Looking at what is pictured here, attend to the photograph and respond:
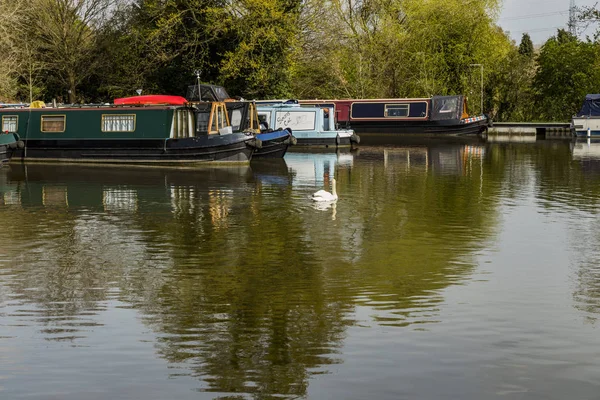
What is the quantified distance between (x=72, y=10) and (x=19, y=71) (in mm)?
4793

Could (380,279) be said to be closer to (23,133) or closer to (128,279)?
(128,279)

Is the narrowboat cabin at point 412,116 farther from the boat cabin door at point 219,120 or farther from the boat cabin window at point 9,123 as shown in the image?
the boat cabin window at point 9,123

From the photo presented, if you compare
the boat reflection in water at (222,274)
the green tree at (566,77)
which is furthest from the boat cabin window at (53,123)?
the green tree at (566,77)

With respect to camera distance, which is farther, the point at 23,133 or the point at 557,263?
the point at 23,133

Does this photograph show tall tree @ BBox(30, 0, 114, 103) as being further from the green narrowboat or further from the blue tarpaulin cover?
the blue tarpaulin cover

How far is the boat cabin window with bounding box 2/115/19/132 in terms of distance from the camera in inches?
1245

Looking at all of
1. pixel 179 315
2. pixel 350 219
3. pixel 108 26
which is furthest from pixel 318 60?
pixel 179 315

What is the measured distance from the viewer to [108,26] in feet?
162

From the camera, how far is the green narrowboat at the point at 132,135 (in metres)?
29.4

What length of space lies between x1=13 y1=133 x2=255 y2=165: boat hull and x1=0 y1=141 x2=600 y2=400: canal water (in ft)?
20.1

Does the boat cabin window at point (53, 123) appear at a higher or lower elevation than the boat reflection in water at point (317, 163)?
higher

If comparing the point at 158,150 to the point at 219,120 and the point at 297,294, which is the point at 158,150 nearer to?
the point at 219,120

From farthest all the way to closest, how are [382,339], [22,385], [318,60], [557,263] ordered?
[318,60] < [557,263] < [382,339] < [22,385]

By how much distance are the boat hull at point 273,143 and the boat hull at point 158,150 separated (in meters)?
1.63
